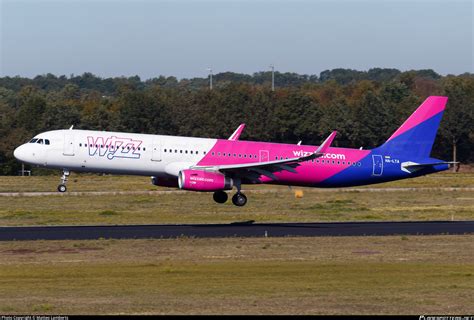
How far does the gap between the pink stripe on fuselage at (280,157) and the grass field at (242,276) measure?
37.9 feet

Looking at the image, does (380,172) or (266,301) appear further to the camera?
(380,172)

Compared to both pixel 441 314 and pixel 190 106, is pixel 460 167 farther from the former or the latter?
pixel 441 314

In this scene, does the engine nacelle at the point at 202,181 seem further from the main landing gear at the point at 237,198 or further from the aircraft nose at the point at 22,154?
the aircraft nose at the point at 22,154

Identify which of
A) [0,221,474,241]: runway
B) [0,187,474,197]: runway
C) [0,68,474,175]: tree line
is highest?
[0,68,474,175]: tree line

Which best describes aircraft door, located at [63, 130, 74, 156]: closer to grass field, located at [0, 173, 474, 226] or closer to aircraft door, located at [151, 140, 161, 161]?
grass field, located at [0, 173, 474, 226]

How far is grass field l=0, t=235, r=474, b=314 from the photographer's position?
21516 mm

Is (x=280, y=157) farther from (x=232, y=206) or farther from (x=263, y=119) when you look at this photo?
(x=263, y=119)

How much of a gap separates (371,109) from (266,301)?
274ft

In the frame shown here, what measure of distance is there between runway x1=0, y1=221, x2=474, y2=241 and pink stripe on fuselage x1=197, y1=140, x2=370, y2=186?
16.7 feet

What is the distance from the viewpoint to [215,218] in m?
44.9

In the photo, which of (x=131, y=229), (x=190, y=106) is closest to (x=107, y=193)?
(x=131, y=229)

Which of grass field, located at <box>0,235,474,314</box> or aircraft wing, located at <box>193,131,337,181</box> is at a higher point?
aircraft wing, located at <box>193,131,337,181</box>

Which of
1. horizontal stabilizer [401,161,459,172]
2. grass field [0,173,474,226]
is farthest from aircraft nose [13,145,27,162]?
horizontal stabilizer [401,161,459,172]

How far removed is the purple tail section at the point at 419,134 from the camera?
4962 centimetres
